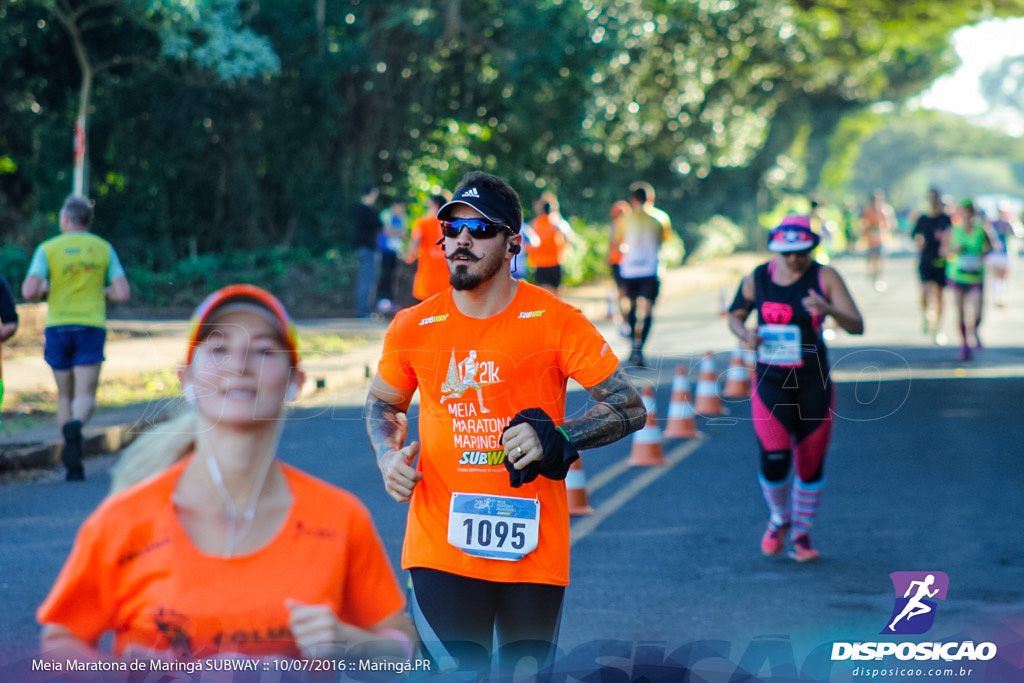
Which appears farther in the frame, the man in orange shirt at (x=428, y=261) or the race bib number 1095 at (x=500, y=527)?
the man in orange shirt at (x=428, y=261)

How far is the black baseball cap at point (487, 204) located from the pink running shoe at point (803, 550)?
3.99 m

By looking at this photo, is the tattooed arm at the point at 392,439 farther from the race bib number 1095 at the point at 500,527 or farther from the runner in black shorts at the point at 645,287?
the runner in black shorts at the point at 645,287

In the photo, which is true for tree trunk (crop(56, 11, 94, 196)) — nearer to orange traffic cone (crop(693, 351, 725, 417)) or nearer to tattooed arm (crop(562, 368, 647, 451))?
orange traffic cone (crop(693, 351, 725, 417))

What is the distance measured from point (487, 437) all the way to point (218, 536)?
1.41 metres

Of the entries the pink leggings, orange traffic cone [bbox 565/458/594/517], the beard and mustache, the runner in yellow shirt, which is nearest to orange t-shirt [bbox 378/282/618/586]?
the beard and mustache

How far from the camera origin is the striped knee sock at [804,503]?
24.3ft

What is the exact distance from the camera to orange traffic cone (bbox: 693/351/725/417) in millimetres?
12461

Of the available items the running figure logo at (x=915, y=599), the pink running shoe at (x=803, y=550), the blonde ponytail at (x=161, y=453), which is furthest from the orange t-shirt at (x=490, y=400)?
the pink running shoe at (x=803, y=550)

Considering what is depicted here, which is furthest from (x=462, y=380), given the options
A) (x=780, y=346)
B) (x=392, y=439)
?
(x=780, y=346)

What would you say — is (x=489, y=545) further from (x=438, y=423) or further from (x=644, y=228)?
(x=644, y=228)

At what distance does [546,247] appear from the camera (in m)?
17.9

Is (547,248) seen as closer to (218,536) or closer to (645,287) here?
(645,287)

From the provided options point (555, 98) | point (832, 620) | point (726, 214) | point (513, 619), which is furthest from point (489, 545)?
point (726, 214)

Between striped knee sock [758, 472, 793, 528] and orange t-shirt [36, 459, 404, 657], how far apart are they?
512cm
